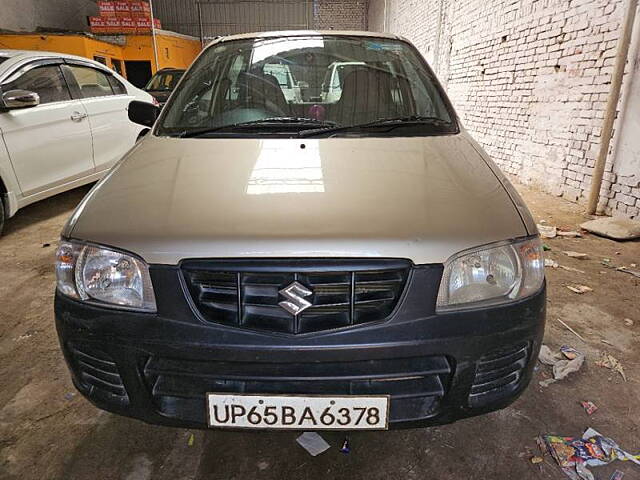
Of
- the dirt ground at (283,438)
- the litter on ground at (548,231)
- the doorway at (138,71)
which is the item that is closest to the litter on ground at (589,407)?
the dirt ground at (283,438)

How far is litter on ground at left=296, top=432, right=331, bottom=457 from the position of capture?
152cm

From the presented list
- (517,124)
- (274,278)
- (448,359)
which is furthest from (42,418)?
(517,124)

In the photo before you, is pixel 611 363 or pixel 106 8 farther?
pixel 106 8

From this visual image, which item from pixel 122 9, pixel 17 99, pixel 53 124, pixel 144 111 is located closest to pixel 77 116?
pixel 53 124

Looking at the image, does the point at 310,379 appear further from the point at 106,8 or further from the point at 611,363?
the point at 106,8

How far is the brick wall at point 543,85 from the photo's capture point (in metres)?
4.12

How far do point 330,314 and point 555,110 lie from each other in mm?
4645

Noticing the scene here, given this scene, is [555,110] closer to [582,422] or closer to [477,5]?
[477,5]

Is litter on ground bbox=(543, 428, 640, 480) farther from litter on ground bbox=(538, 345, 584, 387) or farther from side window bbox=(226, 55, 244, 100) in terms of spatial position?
side window bbox=(226, 55, 244, 100)

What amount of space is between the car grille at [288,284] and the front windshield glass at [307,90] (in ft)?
2.74

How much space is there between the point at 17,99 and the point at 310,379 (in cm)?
327

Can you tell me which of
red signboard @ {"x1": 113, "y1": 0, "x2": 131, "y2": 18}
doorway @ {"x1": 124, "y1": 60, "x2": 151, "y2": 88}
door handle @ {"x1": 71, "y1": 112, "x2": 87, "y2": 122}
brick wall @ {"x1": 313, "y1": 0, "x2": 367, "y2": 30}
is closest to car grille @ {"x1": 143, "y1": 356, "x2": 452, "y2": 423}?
door handle @ {"x1": 71, "y1": 112, "x2": 87, "y2": 122}

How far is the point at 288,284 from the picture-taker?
44.3 inches

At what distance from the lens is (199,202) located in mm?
1294
